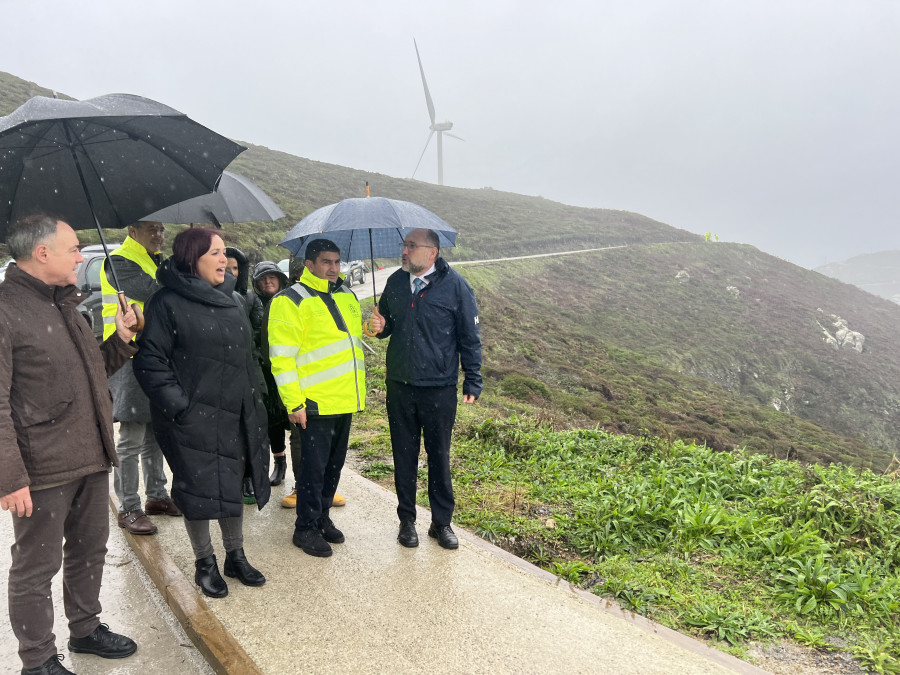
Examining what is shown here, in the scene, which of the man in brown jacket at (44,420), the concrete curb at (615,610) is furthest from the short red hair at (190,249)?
the concrete curb at (615,610)

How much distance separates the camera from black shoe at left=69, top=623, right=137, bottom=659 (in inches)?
107

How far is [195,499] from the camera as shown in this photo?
3.01 m

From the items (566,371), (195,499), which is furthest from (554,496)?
(566,371)

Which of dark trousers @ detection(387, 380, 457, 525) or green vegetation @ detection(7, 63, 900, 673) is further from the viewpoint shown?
dark trousers @ detection(387, 380, 457, 525)

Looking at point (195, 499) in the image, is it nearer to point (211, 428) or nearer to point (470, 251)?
point (211, 428)

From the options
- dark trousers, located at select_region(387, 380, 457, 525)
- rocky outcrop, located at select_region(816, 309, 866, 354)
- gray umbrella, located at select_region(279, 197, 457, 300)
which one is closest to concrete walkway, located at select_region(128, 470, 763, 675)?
dark trousers, located at select_region(387, 380, 457, 525)

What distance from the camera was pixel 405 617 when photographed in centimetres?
305

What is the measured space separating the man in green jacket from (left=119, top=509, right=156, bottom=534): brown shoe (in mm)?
997

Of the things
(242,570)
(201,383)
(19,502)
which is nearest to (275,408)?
(242,570)

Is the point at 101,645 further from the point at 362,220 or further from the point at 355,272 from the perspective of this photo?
the point at 355,272

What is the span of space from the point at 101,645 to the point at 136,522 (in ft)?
4.00

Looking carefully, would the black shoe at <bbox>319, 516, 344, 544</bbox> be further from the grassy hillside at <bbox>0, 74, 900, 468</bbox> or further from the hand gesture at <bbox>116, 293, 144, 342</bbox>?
the grassy hillside at <bbox>0, 74, 900, 468</bbox>

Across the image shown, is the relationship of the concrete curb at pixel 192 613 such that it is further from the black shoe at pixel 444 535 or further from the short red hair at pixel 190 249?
the short red hair at pixel 190 249

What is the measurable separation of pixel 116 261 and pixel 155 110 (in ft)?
4.48
